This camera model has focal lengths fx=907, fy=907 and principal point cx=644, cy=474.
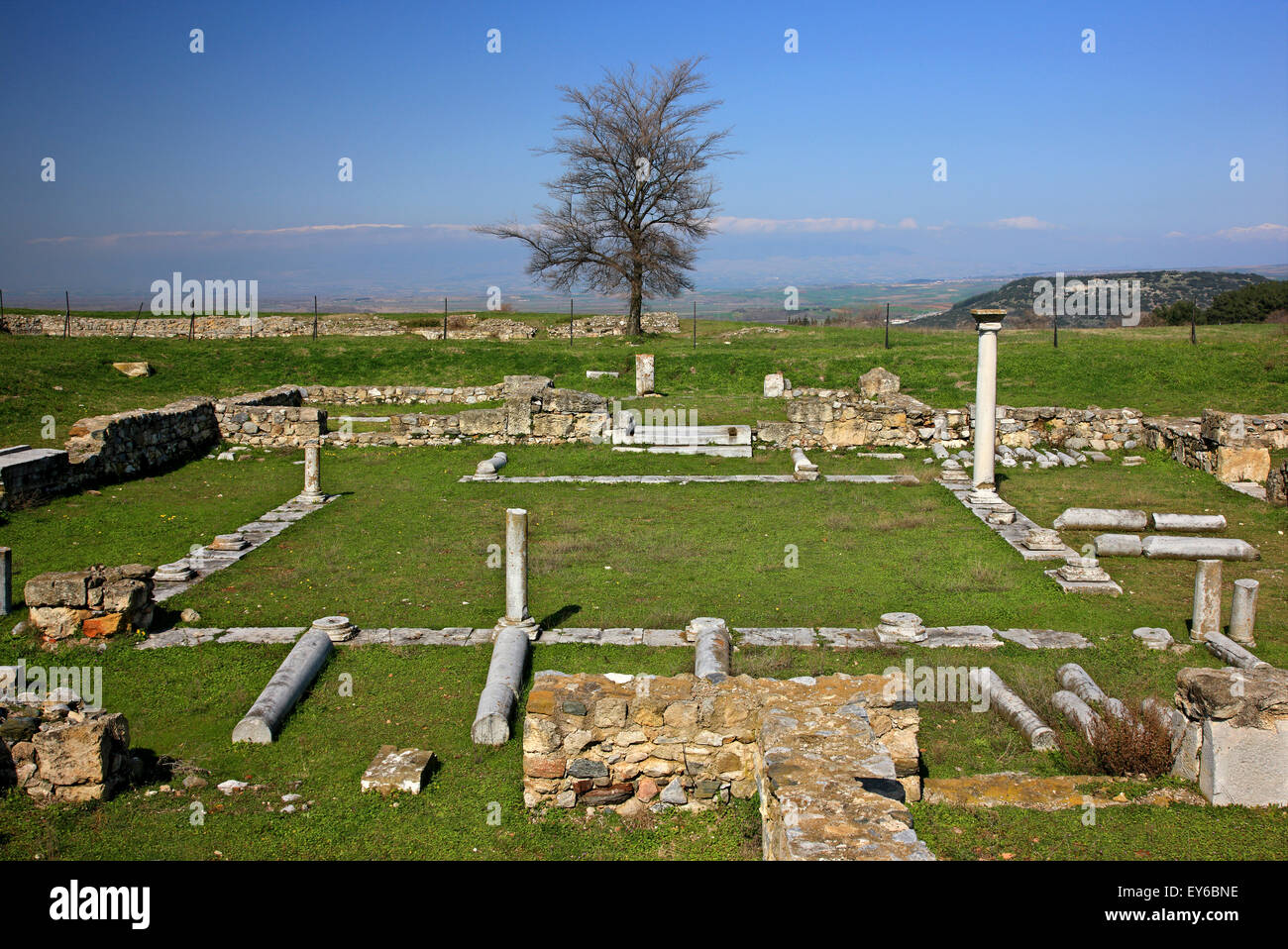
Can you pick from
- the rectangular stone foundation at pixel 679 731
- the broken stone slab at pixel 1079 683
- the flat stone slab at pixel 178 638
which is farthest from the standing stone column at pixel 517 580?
the broken stone slab at pixel 1079 683

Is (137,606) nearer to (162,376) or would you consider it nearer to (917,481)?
(917,481)

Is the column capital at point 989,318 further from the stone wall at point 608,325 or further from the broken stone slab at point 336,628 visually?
the stone wall at point 608,325

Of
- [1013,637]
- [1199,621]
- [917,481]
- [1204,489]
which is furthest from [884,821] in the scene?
[1204,489]

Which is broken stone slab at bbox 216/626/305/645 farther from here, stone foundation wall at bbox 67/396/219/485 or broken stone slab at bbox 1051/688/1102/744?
stone foundation wall at bbox 67/396/219/485

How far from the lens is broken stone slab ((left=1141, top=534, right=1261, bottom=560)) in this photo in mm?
12844

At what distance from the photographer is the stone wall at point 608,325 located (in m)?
37.5

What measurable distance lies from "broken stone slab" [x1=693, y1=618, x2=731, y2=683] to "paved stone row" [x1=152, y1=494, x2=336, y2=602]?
263 inches

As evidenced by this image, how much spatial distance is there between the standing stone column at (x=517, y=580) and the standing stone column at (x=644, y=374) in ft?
50.5

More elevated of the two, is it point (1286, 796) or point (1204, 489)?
point (1204, 489)

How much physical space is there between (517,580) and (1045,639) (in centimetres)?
587

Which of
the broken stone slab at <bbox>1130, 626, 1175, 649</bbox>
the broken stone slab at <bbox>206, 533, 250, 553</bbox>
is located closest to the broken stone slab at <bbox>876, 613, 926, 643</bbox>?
the broken stone slab at <bbox>1130, 626, 1175, 649</bbox>

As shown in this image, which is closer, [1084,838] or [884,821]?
[884,821]
